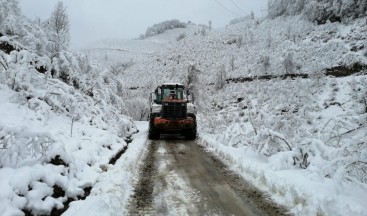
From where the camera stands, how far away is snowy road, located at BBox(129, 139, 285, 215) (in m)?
5.57

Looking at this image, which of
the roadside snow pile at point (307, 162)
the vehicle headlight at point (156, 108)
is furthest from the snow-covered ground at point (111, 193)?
the vehicle headlight at point (156, 108)

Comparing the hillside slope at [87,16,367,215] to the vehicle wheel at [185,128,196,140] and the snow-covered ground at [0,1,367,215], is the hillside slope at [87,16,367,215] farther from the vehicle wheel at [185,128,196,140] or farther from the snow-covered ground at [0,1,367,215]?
the vehicle wheel at [185,128,196,140]

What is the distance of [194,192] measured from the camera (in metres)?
6.68

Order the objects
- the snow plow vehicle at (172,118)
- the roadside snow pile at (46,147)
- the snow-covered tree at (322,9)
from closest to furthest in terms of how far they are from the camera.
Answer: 1. the roadside snow pile at (46,147)
2. the snow plow vehicle at (172,118)
3. the snow-covered tree at (322,9)

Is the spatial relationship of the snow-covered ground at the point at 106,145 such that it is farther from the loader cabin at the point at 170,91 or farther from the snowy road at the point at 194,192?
the loader cabin at the point at 170,91

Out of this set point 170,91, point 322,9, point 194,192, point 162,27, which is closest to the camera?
point 194,192

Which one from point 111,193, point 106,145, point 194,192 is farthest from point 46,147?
point 106,145

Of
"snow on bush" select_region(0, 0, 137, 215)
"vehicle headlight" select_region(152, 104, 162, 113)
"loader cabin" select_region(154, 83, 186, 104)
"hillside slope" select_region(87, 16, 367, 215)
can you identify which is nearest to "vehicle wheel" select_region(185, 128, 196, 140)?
"hillside slope" select_region(87, 16, 367, 215)

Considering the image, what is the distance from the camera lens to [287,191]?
6.09 m

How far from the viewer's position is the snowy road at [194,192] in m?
5.57

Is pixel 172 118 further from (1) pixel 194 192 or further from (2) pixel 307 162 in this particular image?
(1) pixel 194 192

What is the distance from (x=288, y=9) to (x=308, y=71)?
25079 mm

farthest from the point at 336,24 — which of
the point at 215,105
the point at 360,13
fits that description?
the point at 215,105

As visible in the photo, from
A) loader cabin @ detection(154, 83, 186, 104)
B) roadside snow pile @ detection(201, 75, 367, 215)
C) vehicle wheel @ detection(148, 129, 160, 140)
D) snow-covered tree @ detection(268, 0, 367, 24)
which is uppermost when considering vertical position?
snow-covered tree @ detection(268, 0, 367, 24)
